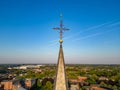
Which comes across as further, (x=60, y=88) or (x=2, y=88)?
(x=2, y=88)

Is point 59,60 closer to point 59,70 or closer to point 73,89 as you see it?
point 59,70

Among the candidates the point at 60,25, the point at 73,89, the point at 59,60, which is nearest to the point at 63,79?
the point at 59,60

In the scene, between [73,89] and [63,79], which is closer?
[63,79]

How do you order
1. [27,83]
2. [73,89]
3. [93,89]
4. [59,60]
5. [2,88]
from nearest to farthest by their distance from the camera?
1. [59,60]
2. [73,89]
3. [93,89]
4. [2,88]
5. [27,83]

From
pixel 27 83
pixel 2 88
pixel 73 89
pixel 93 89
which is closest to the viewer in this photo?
pixel 73 89

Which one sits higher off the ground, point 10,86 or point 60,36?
point 60,36

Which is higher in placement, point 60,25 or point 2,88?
point 60,25

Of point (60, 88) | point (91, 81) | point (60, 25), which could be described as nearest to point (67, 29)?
point (60, 25)

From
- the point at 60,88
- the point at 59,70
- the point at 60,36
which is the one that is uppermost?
the point at 60,36

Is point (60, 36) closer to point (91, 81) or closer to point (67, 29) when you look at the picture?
point (67, 29)
